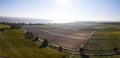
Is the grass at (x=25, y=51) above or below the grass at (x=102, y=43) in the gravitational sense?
above

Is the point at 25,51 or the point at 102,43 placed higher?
the point at 25,51

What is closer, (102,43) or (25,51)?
(25,51)

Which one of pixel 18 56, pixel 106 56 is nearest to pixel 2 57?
pixel 18 56

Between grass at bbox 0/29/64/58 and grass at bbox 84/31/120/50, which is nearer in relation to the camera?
grass at bbox 0/29/64/58

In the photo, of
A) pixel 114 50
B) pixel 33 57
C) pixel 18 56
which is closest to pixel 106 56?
pixel 114 50

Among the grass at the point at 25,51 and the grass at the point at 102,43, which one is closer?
the grass at the point at 25,51

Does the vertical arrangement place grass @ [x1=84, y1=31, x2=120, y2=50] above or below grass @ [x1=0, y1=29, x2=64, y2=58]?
below

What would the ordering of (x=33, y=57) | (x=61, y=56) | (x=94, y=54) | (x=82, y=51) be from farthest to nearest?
(x=82, y=51), (x=94, y=54), (x=61, y=56), (x=33, y=57)

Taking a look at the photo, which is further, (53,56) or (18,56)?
(53,56)

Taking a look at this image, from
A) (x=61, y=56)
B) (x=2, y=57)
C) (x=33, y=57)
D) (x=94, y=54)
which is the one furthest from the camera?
(x=94, y=54)

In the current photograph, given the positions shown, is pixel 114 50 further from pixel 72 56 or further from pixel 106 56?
pixel 72 56
